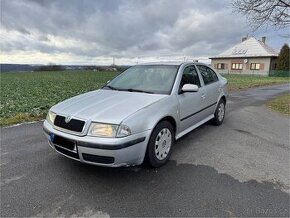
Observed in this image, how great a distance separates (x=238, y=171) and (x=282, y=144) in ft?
6.38

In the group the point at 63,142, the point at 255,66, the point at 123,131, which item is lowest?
the point at 63,142

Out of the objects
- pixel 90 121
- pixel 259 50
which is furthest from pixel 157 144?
pixel 259 50

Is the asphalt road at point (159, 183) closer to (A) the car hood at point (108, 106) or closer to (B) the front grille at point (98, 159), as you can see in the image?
(B) the front grille at point (98, 159)

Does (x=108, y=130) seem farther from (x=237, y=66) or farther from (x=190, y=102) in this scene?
(x=237, y=66)

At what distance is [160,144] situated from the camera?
11.4 ft

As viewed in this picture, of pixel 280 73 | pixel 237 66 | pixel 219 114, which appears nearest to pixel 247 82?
pixel 219 114

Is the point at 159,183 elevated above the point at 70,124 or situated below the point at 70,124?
below

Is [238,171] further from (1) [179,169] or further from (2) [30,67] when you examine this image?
(2) [30,67]

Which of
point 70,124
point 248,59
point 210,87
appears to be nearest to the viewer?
point 70,124

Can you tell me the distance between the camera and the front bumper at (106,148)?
9.23 feet

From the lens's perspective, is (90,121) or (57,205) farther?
(90,121)

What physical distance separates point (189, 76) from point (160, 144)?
1640 mm

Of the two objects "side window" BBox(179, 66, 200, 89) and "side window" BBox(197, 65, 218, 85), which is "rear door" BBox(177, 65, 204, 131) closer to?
"side window" BBox(179, 66, 200, 89)

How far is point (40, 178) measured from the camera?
3209 millimetres
